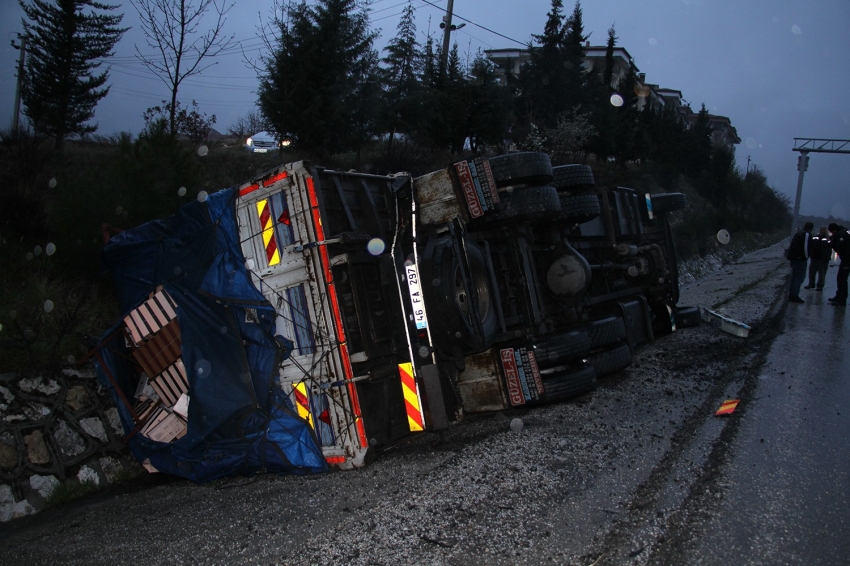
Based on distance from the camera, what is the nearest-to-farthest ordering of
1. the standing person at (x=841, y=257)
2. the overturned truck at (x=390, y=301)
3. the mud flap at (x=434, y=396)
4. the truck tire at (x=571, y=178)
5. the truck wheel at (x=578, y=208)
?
the mud flap at (x=434, y=396), the overturned truck at (x=390, y=301), the truck wheel at (x=578, y=208), the truck tire at (x=571, y=178), the standing person at (x=841, y=257)

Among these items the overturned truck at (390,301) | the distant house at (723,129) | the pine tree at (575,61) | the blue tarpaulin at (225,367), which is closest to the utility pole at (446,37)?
the pine tree at (575,61)

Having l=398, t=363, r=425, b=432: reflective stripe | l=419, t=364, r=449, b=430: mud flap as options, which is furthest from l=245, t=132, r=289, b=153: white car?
l=419, t=364, r=449, b=430: mud flap

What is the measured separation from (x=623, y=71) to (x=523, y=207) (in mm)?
52987

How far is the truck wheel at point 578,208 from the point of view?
660cm

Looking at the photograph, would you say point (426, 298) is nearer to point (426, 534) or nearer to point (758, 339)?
point (426, 534)

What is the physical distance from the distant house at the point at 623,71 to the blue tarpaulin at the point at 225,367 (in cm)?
1951

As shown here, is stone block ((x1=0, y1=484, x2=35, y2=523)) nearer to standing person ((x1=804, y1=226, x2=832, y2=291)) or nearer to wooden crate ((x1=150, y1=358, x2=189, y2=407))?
wooden crate ((x1=150, y1=358, x2=189, y2=407))

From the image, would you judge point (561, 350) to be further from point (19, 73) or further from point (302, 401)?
point (19, 73)

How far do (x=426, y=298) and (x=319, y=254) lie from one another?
0.93 metres

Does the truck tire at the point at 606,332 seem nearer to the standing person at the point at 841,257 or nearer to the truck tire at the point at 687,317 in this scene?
the truck tire at the point at 687,317

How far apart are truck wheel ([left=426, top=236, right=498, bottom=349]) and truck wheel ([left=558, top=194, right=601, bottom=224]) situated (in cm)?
187

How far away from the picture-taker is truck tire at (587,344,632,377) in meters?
6.18

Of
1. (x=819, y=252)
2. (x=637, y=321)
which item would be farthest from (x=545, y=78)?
(x=637, y=321)

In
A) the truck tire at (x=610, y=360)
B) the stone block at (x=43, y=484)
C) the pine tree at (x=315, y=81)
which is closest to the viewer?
the stone block at (x=43, y=484)
